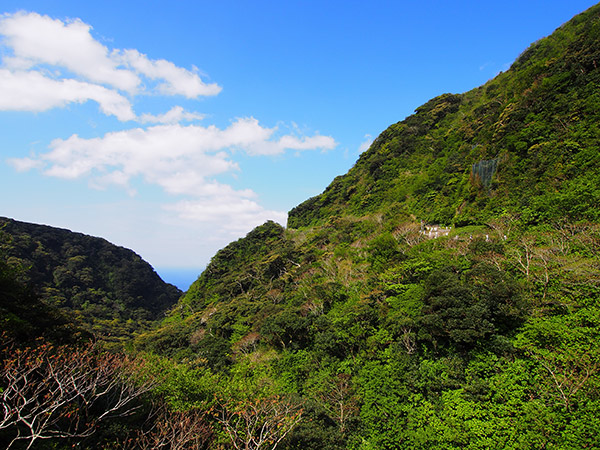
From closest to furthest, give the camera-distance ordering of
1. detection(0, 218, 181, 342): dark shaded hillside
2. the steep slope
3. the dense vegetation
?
the dense vegetation
the steep slope
detection(0, 218, 181, 342): dark shaded hillside

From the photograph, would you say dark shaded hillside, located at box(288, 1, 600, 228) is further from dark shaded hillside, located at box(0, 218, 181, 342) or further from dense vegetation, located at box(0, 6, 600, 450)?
dark shaded hillside, located at box(0, 218, 181, 342)

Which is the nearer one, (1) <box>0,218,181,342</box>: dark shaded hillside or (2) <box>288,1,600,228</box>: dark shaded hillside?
(2) <box>288,1,600,228</box>: dark shaded hillside

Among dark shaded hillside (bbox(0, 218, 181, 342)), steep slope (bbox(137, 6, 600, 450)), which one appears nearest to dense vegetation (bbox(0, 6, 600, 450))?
steep slope (bbox(137, 6, 600, 450))

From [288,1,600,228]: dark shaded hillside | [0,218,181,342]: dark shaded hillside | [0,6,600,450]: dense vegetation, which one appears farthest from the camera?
[0,218,181,342]: dark shaded hillside

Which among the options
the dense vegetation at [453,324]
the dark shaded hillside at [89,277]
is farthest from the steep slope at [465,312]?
the dark shaded hillside at [89,277]

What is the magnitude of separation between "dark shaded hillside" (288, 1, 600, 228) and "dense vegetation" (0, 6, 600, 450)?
6.7 inches

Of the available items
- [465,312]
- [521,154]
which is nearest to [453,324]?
[465,312]

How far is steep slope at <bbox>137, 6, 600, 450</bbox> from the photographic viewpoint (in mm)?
11633

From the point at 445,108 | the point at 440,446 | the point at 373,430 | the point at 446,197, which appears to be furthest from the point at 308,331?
the point at 445,108

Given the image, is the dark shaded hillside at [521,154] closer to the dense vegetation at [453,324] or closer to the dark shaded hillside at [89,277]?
the dense vegetation at [453,324]

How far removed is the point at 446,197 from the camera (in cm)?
3584

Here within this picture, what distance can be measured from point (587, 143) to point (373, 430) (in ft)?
87.8

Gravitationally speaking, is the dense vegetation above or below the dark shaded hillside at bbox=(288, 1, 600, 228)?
below

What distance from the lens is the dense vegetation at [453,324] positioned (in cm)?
1152
